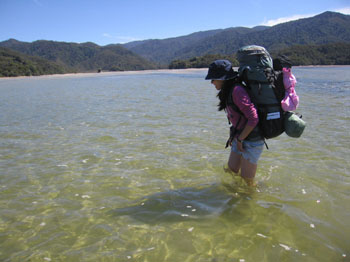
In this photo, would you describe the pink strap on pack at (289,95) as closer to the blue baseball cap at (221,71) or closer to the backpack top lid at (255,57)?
the backpack top lid at (255,57)

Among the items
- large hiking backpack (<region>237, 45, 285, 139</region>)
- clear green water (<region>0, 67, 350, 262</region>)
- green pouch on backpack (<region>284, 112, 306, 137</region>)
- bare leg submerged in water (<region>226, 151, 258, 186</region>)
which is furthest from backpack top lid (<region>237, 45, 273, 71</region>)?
clear green water (<region>0, 67, 350, 262</region>)

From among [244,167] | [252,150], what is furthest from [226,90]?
[244,167]

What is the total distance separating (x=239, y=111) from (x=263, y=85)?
0.49 metres

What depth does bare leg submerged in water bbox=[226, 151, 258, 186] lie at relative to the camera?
4168 mm

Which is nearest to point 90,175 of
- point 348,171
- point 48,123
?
point 348,171

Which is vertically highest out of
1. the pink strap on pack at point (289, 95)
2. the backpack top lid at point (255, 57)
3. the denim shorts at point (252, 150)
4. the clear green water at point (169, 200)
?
the backpack top lid at point (255, 57)

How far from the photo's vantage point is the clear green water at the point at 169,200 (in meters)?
3.35

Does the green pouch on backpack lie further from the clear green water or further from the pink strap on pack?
the clear green water

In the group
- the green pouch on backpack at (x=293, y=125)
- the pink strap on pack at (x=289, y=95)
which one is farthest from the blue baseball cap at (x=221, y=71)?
the green pouch on backpack at (x=293, y=125)

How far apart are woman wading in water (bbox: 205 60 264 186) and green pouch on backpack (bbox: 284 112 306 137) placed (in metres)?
0.42

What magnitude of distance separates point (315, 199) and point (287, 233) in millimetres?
1199

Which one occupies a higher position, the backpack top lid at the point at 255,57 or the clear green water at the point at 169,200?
the backpack top lid at the point at 255,57

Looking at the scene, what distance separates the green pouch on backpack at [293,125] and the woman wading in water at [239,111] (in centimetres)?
42

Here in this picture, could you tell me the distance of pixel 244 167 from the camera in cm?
422
